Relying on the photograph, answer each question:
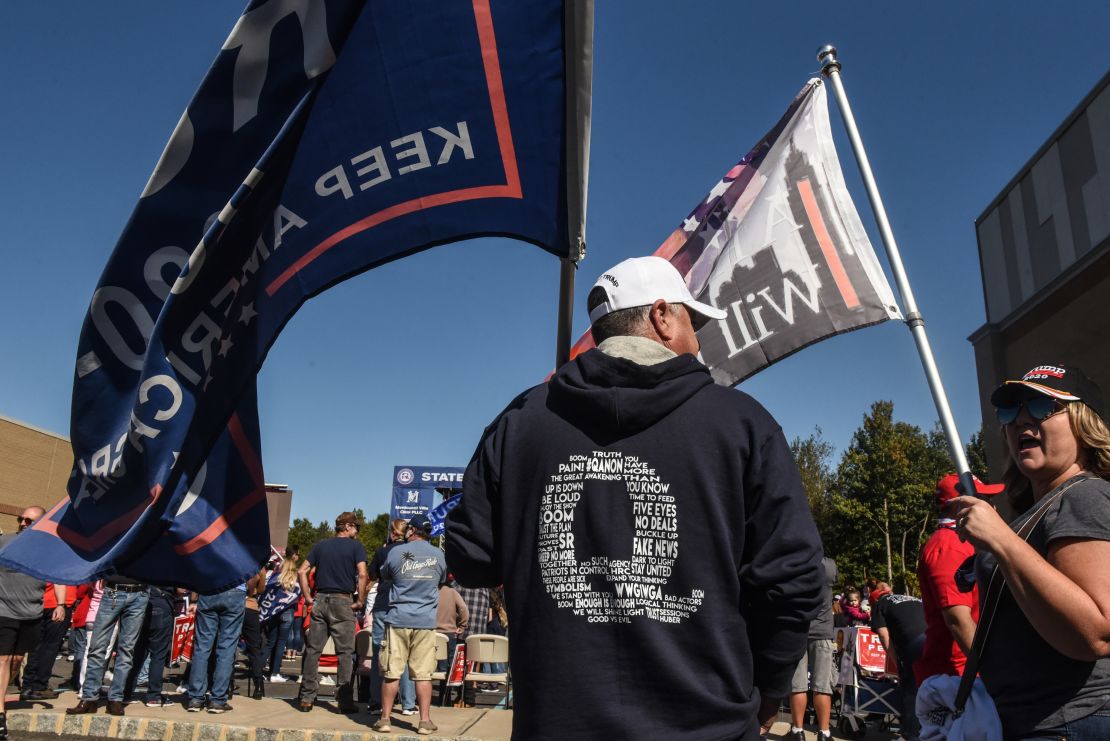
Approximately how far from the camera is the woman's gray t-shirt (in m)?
2.15

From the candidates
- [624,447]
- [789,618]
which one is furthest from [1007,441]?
[624,447]

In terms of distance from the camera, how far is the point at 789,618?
190cm

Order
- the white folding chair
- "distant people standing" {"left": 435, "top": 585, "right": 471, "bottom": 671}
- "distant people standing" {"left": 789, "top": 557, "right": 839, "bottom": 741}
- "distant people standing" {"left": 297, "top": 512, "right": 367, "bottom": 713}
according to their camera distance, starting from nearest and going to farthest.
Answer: "distant people standing" {"left": 789, "top": 557, "right": 839, "bottom": 741} → "distant people standing" {"left": 297, "top": 512, "right": 367, "bottom": 713} → the white folding chair → "distant people standing" {"left": 435, "top": 585, "right": 471, "bottom": 671}

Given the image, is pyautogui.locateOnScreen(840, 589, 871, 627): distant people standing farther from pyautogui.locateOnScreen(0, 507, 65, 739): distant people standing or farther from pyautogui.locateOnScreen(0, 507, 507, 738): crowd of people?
pyautogui.locateOnScreen(0, 507, 65, 739): distant people standing

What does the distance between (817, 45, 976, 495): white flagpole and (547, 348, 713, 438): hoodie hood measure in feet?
4.52

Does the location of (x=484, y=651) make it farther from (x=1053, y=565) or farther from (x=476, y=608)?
(x=1053, y=565)

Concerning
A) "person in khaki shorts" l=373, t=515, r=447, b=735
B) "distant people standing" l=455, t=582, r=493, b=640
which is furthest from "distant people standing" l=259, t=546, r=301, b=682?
"person in khaki shorts" l=373, t=515, r=447, b=735

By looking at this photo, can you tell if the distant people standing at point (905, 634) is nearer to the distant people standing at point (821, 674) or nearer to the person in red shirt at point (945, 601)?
the person in red shirt at point (945, 601)

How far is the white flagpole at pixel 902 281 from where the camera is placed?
3195 mm

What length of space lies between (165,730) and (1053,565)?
8.54 metres

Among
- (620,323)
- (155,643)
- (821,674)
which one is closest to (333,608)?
(155,643)

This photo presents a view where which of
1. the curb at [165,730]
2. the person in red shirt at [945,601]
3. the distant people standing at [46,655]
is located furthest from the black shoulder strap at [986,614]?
the distant people standing at [46,655]

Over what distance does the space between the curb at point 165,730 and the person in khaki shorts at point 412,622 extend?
484 mm

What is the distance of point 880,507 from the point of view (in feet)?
167
